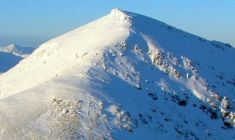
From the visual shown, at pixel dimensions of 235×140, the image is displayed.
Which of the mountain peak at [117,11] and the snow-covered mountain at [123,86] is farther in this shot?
the mountain peak at [117,11]

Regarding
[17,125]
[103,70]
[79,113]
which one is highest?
[103,70]

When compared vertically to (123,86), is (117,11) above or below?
above

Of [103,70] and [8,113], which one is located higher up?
[103,70]

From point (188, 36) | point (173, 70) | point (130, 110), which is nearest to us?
point (130, 110)

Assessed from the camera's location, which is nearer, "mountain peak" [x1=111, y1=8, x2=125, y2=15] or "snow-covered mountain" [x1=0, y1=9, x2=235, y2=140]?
"snow-covered mountain" [x1=0, y1=9, x2=235, y2=140]

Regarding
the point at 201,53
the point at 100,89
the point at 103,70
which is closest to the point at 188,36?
the point at 201,53

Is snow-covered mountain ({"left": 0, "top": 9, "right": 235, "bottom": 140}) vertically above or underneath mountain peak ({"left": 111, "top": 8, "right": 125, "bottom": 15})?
underneath

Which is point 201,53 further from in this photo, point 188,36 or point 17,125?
point 17,125

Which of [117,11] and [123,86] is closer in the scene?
[123,86]
